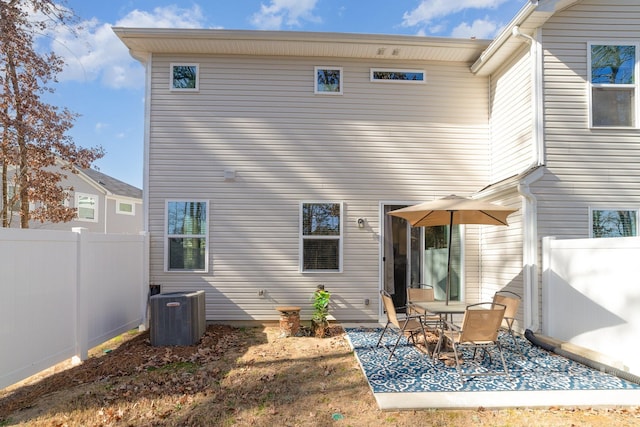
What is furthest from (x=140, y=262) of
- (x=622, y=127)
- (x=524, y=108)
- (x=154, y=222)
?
(x=622, y=127)

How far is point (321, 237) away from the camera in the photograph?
752 centimetres

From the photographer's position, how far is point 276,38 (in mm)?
7074

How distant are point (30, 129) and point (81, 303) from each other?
757 centimetres

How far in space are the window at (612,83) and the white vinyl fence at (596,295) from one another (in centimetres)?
234

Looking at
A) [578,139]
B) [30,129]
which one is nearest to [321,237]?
[578,139]

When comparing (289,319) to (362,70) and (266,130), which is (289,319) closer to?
(266,130)

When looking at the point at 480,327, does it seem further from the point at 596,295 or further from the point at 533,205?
the point at 533,205

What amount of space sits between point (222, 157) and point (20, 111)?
6505 mm

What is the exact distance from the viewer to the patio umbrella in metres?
4.98

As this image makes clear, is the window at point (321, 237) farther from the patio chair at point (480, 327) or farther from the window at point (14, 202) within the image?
the window at point (14, 202)

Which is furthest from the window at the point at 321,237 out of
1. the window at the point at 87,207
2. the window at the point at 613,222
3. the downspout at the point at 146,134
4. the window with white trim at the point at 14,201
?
the window at the point at 87,207

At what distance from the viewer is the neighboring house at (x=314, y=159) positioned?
7.36 meters

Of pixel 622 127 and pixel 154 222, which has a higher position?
pixel 622 127

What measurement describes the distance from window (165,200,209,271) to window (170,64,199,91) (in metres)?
2.26
